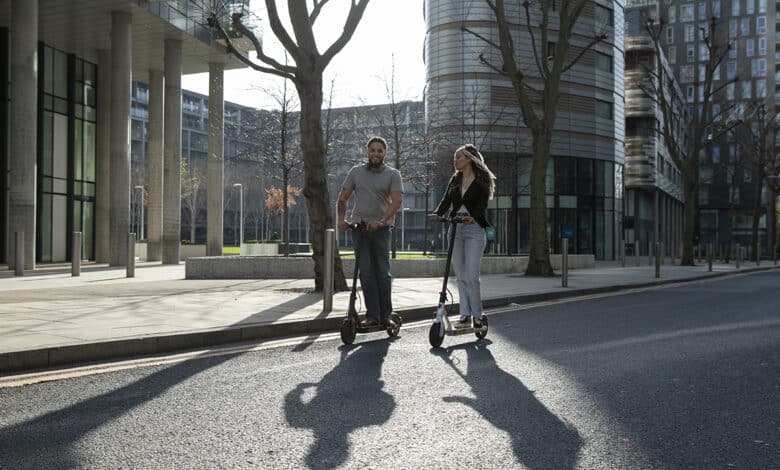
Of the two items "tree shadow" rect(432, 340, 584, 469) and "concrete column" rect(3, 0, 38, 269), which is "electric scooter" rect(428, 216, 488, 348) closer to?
"tree shadow" rect(432, 340, 584, 469)

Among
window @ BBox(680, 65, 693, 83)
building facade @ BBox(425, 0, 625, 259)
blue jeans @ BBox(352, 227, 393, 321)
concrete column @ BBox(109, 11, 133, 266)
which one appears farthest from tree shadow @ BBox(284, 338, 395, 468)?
window @ BBox(680, 65, 693, 83)

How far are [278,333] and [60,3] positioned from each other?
850 inches

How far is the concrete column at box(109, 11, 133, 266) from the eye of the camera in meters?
27.1

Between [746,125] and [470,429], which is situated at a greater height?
[746,125]

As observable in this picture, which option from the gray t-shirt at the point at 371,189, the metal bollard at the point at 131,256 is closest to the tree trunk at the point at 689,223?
the metal bollard at the point at 131,256

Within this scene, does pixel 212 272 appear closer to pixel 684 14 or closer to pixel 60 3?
pixel 60 3

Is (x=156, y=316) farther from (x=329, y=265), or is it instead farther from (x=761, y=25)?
(x=761, y=25)

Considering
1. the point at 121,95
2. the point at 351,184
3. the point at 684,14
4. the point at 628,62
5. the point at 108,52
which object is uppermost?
the point at 684,14

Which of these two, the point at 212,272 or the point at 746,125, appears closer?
the point at 212,272

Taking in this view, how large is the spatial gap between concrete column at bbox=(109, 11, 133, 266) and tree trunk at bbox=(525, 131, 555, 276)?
14530 mm

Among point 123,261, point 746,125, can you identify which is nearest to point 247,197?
point 746,125

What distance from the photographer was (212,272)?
1883cm

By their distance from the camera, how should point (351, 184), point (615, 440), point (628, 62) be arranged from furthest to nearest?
point (628, 62) < point (351, 184) < point (615, 440)

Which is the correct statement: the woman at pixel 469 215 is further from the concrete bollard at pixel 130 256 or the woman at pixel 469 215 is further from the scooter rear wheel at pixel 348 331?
the concrete bollard at pixel 130 256
